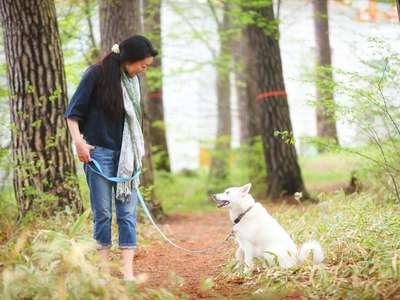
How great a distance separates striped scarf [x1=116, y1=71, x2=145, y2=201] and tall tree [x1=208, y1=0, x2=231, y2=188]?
818cm

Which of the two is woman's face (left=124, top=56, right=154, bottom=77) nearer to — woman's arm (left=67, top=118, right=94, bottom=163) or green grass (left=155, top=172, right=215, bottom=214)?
woman's arm (left=67, top=118, right=94, bottom=163)

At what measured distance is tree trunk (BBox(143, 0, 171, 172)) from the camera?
13.5 metres

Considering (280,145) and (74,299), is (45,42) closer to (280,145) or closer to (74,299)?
(74,299)

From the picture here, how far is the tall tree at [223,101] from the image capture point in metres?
14.5

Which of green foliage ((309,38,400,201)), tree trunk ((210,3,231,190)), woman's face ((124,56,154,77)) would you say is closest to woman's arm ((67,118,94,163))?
woman's face ((124,56,154,77))

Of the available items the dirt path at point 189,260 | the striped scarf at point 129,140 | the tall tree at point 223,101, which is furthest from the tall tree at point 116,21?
the striped scarf at point 129,140

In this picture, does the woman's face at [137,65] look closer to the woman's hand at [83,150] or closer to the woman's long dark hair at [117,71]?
the woman's long dark hair at [117,71]

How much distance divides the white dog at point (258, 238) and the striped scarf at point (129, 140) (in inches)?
36.9

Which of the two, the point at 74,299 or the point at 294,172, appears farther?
the point at 294,172

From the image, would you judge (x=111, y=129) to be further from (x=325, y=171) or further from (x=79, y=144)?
(x=325, y=171)

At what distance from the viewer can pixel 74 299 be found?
3676mm

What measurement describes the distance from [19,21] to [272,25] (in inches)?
203

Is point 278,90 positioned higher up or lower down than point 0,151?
higher up

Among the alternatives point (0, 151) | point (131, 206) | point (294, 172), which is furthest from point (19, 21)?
point (294, 172)
